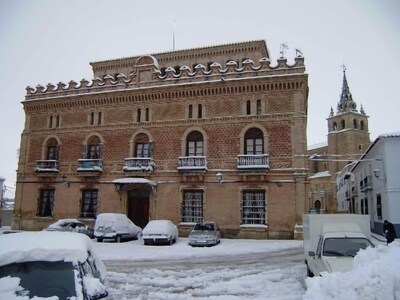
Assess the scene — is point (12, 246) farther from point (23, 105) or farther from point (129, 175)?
point (23, 105)

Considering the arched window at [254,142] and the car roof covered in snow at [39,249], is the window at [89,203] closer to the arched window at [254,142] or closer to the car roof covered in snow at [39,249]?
the arched window at [254,142]

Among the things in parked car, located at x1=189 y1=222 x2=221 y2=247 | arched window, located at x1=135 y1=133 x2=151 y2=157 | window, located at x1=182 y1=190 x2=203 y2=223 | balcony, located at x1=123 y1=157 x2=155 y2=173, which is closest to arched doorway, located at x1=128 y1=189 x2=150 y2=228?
balcony, located at x1=123 y1=157 x2=155 y2=173

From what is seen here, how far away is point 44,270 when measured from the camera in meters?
5.23

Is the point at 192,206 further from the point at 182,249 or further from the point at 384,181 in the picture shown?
the point at 384,181

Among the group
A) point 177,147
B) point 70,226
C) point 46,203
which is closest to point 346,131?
point 177,147

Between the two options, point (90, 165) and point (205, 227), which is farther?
point (90, 165)

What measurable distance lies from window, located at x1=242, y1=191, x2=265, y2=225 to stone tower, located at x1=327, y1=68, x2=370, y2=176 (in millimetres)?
47326

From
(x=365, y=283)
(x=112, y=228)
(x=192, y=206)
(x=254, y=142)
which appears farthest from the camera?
(x=192, y=206)

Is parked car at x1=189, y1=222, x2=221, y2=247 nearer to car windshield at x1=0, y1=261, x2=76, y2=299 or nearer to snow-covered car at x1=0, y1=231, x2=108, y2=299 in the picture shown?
snow-covered car at x1=0, y1=231, x2=108, y2=299

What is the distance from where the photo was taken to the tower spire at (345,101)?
72463 mm

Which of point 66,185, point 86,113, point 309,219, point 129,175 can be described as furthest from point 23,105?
point 309,219

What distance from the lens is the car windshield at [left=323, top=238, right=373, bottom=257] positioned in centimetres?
982

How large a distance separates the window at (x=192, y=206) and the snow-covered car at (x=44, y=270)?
1964cm

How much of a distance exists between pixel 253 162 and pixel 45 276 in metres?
19.9
